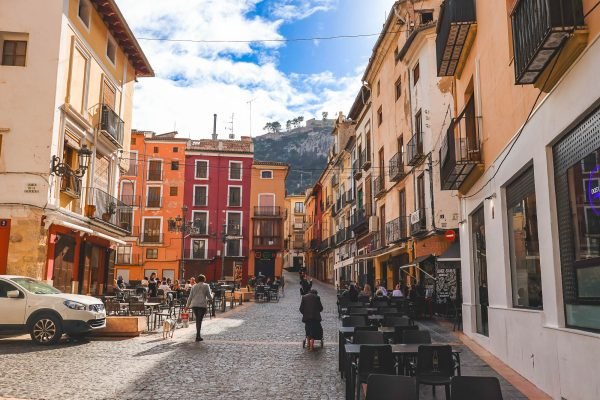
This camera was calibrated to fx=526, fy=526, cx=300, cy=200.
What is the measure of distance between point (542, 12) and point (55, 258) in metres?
16.2

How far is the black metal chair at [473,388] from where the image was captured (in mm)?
4324

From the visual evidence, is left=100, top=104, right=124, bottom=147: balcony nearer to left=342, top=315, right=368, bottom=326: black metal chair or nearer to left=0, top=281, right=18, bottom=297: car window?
left=0, top=281, right=18, bottom=297: car window

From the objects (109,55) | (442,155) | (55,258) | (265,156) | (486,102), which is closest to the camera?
(486,102)

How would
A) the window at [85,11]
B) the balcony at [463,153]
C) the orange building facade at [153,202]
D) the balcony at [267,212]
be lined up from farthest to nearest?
the balcony at [267,212]
the orange building facade at [153,202]
the window at [85,11]
the balcony at [463,153]

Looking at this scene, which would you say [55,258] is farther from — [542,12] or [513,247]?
[542,12]

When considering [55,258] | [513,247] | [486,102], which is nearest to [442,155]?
[486,102]

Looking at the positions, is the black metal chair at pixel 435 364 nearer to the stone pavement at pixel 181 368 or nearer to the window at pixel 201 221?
the stone pavement at pixel 181 368

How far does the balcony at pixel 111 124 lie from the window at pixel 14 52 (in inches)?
149

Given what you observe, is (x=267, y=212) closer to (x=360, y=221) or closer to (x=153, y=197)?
(x=153, y=197)

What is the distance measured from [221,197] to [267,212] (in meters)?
5.27

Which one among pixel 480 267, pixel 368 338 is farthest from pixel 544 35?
pixel 480 267

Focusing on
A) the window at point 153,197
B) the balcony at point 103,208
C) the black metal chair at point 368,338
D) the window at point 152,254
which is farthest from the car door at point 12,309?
the window at point 153,197

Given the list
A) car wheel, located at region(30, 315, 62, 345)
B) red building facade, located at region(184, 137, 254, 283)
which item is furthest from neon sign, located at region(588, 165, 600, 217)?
red building facade, located at region(184, 137, 254, 283)

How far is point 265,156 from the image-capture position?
15075 centimetres
